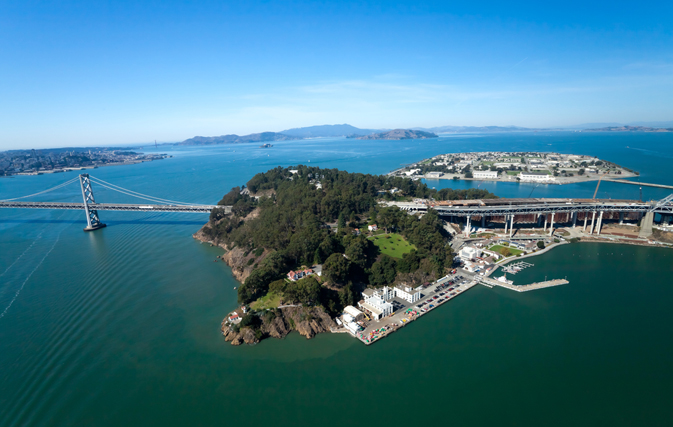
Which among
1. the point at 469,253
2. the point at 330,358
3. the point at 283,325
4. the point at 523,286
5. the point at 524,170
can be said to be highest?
the point at 524,170

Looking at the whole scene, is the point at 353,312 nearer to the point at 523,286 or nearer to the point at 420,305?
the point at 420,305

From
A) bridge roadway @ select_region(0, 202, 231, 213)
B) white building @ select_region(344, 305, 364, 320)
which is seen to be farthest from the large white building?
bridge roadway @ select_region(0, 202, 231, 213)

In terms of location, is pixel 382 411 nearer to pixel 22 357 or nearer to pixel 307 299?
pixel 307 299

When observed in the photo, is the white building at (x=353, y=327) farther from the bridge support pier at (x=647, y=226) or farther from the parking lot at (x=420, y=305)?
the bridge support pier at (x=647, y=226)

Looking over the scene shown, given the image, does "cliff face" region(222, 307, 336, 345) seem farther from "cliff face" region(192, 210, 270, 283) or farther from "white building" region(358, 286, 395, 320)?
"cliff face" region(192, 210, 270, 283)

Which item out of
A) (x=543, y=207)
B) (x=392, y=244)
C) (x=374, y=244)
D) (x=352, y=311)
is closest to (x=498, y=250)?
(x=543, y=207)

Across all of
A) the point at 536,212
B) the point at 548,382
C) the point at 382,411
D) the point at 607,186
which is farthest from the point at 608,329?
the point at 607,186

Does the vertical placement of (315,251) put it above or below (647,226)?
above
